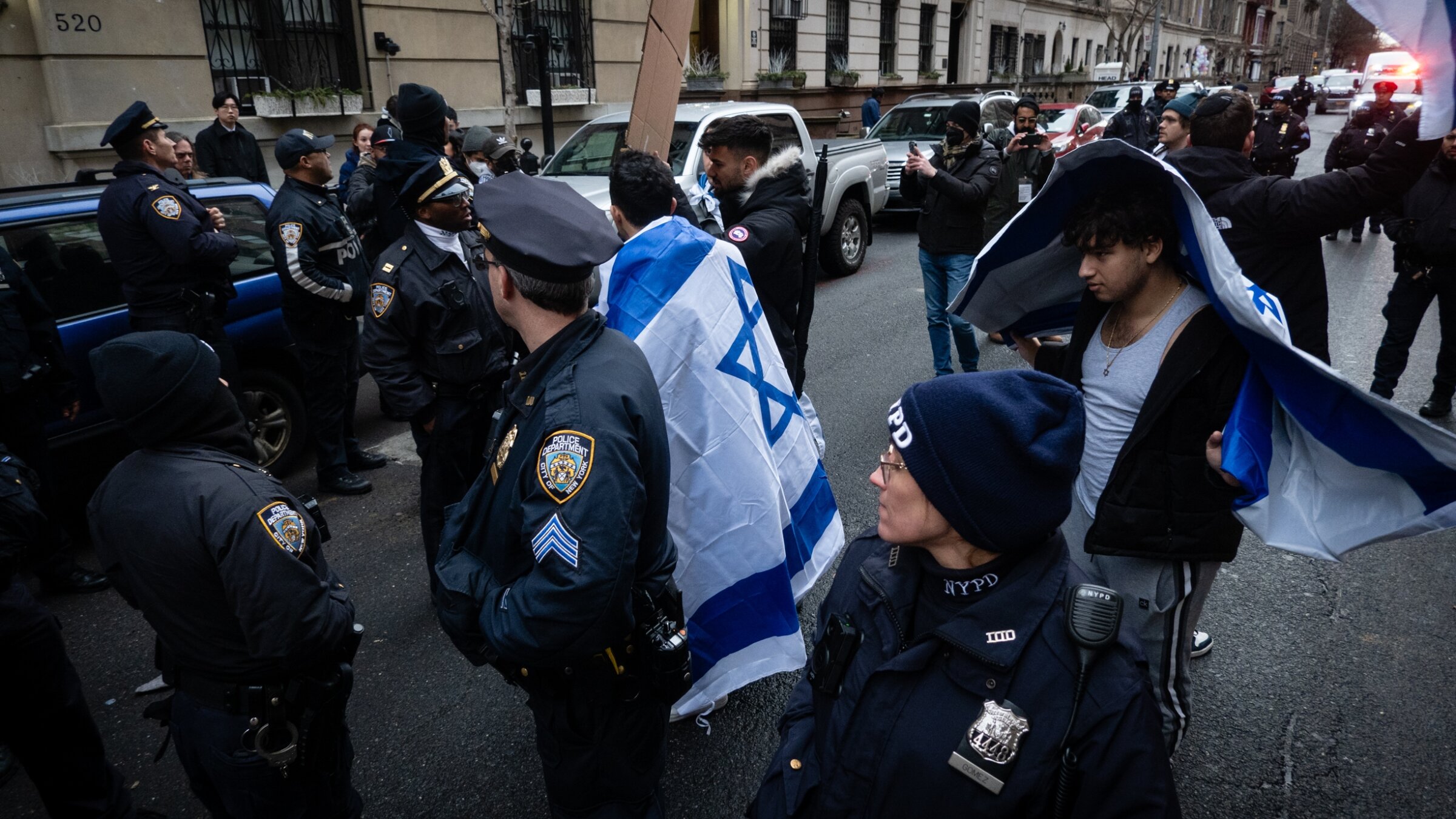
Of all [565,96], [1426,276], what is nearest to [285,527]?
[1426,276]

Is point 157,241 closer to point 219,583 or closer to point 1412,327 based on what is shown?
point 219,583

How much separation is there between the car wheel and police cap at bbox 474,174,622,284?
398 cm

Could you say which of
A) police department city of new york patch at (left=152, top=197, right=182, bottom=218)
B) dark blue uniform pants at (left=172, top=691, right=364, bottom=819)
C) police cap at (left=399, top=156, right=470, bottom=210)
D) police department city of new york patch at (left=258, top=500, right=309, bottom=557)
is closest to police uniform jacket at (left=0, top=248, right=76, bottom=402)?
police department city of new york patch at (left=152, top=197, right=182, bottom=218)

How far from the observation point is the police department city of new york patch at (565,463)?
6.04 ft

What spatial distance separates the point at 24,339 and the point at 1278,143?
11.0 meters

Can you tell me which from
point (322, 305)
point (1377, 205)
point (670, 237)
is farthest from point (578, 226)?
point (322, 305)

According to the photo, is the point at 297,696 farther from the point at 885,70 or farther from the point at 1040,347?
the point at 885,70

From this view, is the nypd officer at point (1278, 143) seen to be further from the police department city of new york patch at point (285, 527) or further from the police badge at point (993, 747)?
the police department city of new york patch at point (285, 527)

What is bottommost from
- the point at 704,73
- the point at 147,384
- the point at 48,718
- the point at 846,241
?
the point at 48,718

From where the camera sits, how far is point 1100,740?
1.38 meters

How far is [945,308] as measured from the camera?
6504 millimetres

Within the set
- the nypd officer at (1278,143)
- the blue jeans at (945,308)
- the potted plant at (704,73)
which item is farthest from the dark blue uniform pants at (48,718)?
the potted plant at (704,73)

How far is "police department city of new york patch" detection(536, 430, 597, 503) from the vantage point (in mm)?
1840

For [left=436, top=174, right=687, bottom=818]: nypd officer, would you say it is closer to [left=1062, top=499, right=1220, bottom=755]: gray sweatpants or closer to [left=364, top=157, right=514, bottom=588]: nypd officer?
[left=1062, top=499, right=1220, bottom=755]: gray sweatpants
